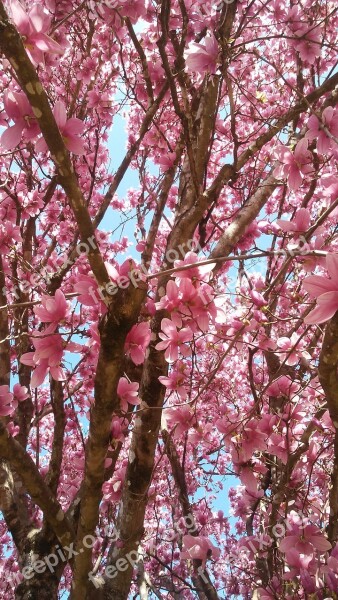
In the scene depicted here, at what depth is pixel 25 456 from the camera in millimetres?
1990

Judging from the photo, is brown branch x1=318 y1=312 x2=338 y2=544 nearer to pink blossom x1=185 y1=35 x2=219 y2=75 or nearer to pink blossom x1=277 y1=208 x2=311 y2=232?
pink blossom x1=277 y1=208 x2=311 y2=232

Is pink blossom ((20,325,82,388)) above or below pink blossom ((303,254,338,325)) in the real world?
above

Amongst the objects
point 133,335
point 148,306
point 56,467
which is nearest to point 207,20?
point 148,306

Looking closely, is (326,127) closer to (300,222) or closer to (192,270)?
(300,222)

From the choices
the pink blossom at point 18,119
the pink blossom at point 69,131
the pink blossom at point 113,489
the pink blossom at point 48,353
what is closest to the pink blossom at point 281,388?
the pink blossom at point 113,489

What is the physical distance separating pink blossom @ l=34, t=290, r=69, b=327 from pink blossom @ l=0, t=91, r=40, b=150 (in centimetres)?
49

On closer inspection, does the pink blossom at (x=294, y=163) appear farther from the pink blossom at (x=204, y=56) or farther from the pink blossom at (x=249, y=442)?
the pink blossom at (x=249, y=442)

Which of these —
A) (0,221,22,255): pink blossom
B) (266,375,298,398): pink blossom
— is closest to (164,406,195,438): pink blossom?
(266,375,298,398): pink blossom

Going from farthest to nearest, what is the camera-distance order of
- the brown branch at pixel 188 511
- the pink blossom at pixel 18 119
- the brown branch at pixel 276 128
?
the brown branch at pixel 188 511 → the brown branch at pixel 276 128 → the pink blossom at pixel 18 119

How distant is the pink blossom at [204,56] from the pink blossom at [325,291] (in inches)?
47.6

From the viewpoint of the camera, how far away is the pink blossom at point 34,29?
4.35 ft

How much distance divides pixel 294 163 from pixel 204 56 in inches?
22.7

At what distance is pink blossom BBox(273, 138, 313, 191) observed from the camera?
185 cm

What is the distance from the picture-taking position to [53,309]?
1514 millimetres
